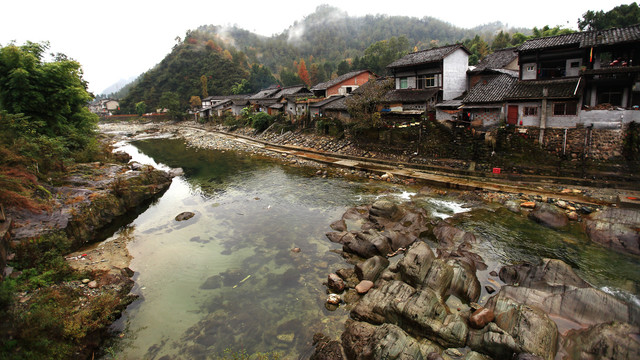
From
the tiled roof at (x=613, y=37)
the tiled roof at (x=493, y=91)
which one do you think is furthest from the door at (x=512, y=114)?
the tiled roof at (x=613, y=37)

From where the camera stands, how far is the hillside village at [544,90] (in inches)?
752

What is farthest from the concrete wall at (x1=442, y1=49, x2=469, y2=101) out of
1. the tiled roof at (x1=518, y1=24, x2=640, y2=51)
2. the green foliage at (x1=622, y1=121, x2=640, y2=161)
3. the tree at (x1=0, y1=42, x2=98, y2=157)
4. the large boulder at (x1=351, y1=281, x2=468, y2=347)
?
the tree at (x1=0, y1=42, x2=98, y2=157)

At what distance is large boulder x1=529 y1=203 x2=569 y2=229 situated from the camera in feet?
52.9

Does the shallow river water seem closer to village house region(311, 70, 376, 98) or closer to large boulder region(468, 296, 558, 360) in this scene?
large boulder region(468, 296, 558, 360)

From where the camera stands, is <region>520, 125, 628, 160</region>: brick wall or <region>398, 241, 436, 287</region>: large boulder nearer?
<region>398, 241, 436, 287</region>: large boulder

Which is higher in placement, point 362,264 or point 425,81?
point 425,81

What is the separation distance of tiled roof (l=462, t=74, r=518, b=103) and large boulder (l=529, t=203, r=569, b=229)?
10567 mm

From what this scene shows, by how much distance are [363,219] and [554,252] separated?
31.7 ft

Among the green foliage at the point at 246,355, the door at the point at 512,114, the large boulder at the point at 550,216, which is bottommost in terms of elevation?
the green foliage at the point at 246,355

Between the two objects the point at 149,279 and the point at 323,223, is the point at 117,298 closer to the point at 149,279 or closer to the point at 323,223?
the point at 149,279

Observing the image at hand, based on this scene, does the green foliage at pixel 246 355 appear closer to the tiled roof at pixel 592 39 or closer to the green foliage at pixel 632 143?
the green foliage at pixel 632 143

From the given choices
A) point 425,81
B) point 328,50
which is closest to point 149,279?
point 425,81

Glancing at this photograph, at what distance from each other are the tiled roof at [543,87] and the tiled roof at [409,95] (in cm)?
789

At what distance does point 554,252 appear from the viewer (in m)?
13.9
